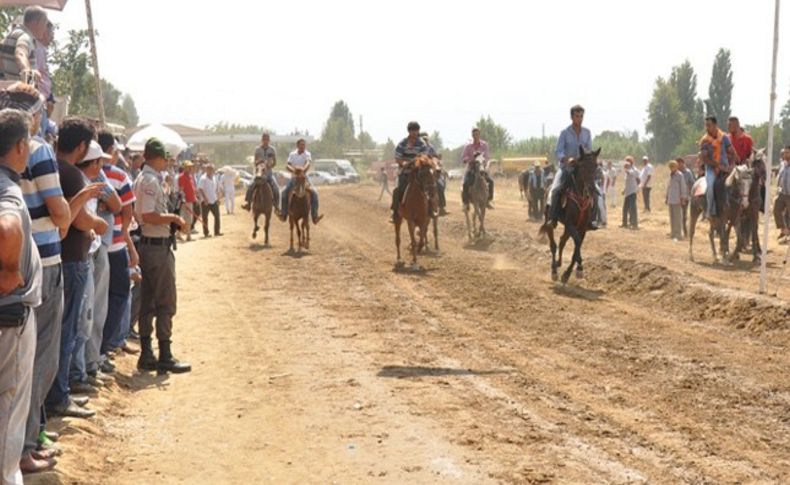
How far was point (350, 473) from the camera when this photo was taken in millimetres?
6938

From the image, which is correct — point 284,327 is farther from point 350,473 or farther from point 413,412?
point 350,473

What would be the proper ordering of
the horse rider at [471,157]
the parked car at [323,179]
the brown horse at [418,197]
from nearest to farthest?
the brown horse at [418,197] → the horse rider at [471,157] → the parked car at [323,179]

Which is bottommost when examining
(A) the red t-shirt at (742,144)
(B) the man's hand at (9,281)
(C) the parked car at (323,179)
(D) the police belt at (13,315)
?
(C) the parked car at (323,179)

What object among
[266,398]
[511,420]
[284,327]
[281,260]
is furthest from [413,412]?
[281,260]

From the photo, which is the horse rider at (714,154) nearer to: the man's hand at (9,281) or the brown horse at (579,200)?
the brown horse at (579,200)

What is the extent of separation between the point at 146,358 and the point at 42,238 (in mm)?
4240

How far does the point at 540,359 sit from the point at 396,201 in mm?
10387

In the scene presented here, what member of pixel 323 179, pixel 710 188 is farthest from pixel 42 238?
pixel 323 179

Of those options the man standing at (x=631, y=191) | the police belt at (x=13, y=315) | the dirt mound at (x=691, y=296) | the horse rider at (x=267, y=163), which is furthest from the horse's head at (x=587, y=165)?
the man standing at (x=631, y=191)

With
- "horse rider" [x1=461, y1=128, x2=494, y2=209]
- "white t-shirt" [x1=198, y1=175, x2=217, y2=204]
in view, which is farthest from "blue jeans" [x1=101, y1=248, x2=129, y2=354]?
"white t-shirt" [x1=198, y1=175, x2=217, y2=204]

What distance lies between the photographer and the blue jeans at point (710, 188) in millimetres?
20031

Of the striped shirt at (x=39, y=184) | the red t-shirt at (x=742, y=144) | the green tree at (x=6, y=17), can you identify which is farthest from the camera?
the green tree at (x=6, y=17)

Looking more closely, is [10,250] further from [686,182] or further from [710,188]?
[686,182]

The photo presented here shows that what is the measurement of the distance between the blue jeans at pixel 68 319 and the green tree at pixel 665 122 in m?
108
